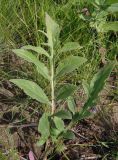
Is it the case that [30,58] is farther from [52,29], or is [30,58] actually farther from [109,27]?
[109,27]

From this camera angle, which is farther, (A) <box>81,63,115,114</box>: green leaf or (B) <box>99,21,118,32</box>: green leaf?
(B) <box>99,21,118,32</box>: green leaf

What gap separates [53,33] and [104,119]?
1.30ft

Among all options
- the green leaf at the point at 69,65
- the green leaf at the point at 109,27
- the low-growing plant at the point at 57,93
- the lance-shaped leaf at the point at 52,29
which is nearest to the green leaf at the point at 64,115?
the low-growing plant at the point at 57,93

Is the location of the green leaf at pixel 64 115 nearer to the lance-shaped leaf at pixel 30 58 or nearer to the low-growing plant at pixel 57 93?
the low-growing plant at pixel 57 93

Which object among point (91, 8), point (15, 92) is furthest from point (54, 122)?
point (91, 8)

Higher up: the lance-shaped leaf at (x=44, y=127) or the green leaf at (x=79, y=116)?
the green leaf at (x=79, y=116)

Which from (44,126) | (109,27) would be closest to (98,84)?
(44,126)

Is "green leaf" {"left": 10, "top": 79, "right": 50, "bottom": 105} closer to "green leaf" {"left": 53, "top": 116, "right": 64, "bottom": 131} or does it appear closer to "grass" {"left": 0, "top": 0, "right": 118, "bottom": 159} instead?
"green leaf" {"left": 53, "top": 116, "right": 64, "bottom": 131}

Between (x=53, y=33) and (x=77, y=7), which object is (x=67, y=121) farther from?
(x=77, y=7)

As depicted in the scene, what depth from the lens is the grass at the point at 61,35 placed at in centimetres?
169

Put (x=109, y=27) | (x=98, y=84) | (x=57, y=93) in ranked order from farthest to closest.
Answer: (x=109, y=27)
(x=57, y=93)
(x=98, y=84)

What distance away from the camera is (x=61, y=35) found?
182 cm

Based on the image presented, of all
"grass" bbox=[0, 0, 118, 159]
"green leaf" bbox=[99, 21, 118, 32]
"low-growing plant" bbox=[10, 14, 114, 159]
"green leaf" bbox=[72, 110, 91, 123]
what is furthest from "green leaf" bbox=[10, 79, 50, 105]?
"green leaf" bbox=[99, 21, 118, 32]

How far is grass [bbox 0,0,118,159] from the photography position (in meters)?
1.69
